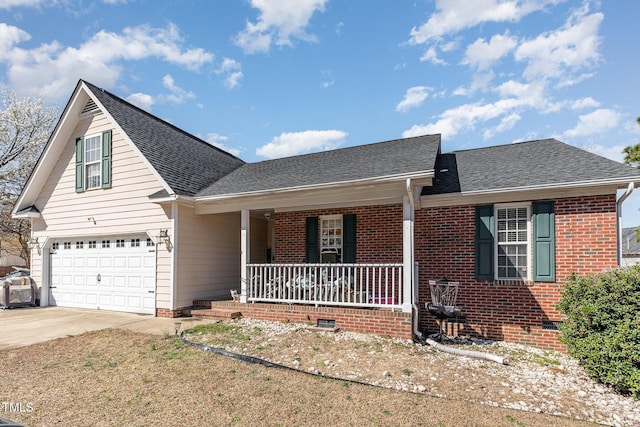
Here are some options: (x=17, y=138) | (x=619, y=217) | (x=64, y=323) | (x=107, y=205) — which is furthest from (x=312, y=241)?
(x=17, y=138)

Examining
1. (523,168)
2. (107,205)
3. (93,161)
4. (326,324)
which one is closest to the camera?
(326,324)

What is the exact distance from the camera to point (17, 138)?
2219 cm

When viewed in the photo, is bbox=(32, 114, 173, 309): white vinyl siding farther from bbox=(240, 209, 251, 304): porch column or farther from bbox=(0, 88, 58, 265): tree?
bbox=(0, 88, 58, 265): tree

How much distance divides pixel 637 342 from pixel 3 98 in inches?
1208

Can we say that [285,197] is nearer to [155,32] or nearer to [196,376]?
[196,376]

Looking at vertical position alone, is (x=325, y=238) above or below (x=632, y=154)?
below

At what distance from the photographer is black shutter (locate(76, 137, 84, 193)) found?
36.8 ft

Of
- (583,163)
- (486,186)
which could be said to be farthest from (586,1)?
(486,186)

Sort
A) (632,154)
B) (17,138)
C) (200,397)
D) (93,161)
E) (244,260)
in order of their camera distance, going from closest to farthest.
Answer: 1. (200,397)
2. (244,260)
3. (93,161)
4. (632,154)
5. (17,138)

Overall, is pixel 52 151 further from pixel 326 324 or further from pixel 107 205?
pixel 326 324

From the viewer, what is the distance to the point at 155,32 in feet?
33.3

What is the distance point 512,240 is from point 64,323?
434 inches

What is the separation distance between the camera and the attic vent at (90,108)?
11.0 metres

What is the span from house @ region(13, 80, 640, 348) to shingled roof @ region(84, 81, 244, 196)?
6 centimetres
